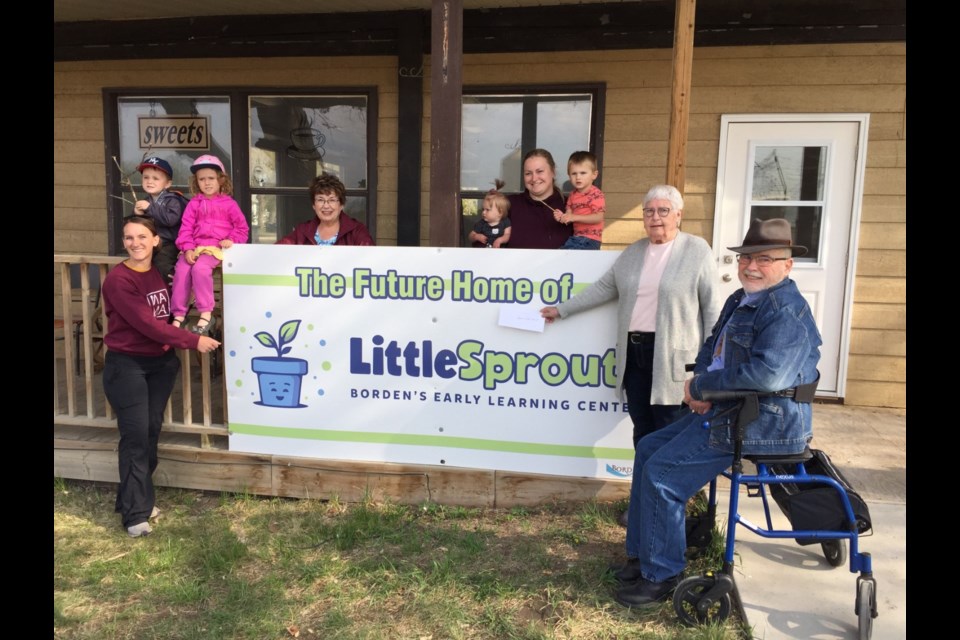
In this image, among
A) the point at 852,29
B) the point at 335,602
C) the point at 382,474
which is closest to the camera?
the point at 335,602

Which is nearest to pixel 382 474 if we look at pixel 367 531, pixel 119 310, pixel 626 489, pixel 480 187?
pixel 367 531

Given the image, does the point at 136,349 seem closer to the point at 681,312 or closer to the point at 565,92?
the point at 681,312

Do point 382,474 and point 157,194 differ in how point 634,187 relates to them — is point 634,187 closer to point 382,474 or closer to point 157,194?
point 382,474

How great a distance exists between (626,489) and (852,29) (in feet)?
12.9

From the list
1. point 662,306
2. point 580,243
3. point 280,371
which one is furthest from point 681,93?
point 280,371

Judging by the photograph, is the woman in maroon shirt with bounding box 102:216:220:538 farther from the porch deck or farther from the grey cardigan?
the grey cardigan

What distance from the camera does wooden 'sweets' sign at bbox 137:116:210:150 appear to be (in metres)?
5.77

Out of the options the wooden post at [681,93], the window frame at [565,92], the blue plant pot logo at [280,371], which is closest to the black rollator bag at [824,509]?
the wooden post at [681,93]

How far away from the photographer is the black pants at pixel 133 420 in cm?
325

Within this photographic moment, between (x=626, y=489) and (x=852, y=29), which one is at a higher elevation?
A: (x=852, y=29)

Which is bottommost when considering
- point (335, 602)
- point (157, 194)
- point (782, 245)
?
point (335, 602)

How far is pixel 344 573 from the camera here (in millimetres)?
2863

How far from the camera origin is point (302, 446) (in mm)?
3598

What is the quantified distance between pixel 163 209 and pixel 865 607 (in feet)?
13.6
